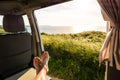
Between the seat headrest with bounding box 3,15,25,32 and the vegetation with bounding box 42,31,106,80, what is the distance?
68.9 inches

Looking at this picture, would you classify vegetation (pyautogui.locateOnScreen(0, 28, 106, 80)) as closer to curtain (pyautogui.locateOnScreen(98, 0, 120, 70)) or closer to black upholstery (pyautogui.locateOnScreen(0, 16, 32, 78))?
curtain (pyautogui.locateOnScreen(98, 0, 120, 70))

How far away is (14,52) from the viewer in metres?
Answer: 2.73

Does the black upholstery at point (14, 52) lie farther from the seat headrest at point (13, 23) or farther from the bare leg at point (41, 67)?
the bare leg at point (41, 67)

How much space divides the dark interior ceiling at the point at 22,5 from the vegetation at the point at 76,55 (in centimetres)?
156

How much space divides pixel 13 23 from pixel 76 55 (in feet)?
6.42

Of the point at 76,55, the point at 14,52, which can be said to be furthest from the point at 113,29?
the point at 76,55

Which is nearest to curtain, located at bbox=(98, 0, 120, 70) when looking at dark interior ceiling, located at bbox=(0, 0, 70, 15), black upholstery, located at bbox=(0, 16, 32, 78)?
dark interior ceiling, located at bbox=(0, 0, 70, 15)

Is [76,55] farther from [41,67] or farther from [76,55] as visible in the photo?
[41,67]

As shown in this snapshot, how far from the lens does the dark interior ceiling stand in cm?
290

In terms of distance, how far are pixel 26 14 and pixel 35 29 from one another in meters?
0.27

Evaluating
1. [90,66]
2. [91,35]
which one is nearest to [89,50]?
[90,66]

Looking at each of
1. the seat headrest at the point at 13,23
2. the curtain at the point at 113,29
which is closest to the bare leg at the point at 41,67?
the seat headrest at the point at 13,23

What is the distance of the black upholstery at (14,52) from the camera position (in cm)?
253

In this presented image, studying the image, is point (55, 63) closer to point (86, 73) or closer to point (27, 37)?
point (86, 73)
